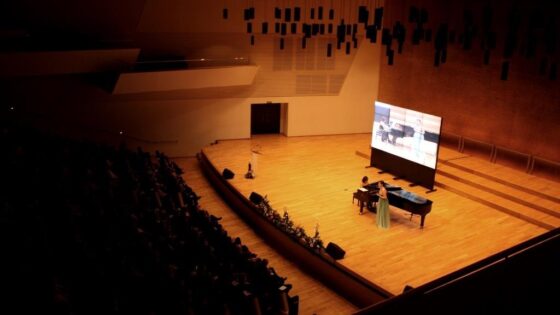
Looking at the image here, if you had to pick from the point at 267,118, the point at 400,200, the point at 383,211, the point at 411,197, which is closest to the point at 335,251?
the point at 383,211

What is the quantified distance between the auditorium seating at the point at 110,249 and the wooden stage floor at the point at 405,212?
1.65m

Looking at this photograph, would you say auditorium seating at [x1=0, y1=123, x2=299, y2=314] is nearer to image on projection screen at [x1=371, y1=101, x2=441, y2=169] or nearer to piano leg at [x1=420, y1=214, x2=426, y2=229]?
piano leg at [x1=420, y1=214, x2=426, y2=229]

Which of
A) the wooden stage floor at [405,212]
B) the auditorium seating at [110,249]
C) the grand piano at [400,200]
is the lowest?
the wooden stage floor at [405,212]

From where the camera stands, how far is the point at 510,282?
6.94 feet

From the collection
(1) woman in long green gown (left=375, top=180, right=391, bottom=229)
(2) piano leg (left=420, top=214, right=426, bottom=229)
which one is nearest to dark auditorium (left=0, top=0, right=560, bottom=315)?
(1) woman in long green gown (left=375, top=180, right=391, bottom=229)

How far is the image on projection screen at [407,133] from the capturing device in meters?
8.69

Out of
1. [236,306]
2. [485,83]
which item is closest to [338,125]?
[485,83]

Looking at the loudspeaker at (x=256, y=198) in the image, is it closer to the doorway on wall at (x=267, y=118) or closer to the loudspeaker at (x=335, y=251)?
the loudspeaker at (x=335, y=251)

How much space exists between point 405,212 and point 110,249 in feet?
16.1

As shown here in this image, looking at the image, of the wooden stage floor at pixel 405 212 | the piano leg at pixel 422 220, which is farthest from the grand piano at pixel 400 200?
the wooden stage floor at pixel 405 212

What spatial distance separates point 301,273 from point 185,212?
1.77 m

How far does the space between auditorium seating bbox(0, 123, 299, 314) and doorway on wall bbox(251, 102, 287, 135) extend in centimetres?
573

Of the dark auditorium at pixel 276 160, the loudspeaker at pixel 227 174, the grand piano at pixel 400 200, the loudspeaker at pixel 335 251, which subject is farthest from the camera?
the loudspeaker at pixel 227 174

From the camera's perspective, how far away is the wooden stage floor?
6465mm
